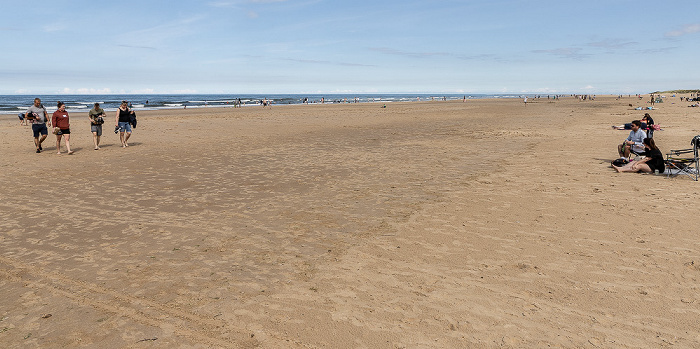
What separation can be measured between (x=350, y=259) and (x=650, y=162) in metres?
9.28

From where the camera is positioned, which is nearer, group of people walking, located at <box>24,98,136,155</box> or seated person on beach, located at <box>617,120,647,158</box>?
seated person on beach, located at <box>617,120,647,158</box>

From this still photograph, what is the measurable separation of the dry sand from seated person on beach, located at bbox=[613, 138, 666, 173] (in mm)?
379

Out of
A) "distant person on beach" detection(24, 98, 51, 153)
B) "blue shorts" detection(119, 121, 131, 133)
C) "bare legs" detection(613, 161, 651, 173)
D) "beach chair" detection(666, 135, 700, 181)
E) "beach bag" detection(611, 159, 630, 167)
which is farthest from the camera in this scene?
"blue shorts" detection(119, 121, 131, 133)

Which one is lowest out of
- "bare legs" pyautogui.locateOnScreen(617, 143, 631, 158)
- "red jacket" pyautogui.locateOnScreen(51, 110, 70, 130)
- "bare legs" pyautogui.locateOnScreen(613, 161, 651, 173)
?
"bare legs" pyautogui.locateOnScreen(613, 161, 651, 173)

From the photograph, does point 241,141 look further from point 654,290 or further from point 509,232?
point 654,290

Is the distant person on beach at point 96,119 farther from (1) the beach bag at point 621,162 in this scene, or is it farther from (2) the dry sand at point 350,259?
(1) the beach bag at point 621,162

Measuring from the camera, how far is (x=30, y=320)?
4.15 metres

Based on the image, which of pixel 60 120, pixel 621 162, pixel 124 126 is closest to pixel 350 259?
pixel 621 162

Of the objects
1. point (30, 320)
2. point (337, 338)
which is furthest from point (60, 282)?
point (337, 338)

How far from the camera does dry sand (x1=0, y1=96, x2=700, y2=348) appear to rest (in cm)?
394

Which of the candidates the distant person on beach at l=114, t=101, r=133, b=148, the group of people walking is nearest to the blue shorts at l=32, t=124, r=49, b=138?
the group of people walking

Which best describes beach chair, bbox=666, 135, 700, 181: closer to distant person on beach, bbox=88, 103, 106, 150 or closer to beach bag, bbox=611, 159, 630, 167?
beach bag, bbox=611, 159, 630, 167

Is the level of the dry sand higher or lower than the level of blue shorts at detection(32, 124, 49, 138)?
lower

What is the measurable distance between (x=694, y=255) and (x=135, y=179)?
11.6 meters
